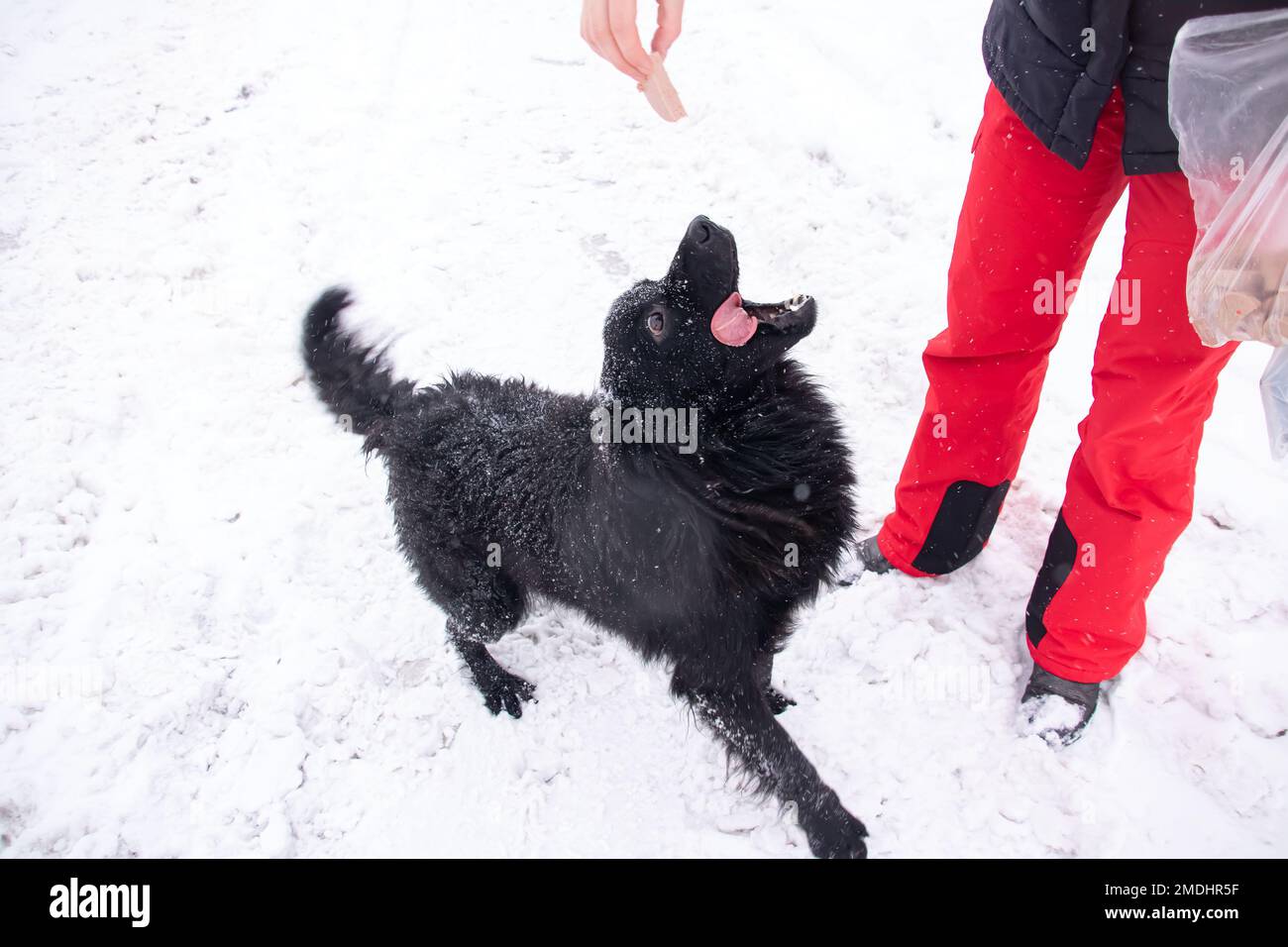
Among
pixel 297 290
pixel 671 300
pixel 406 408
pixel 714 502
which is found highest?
pixel 671 300

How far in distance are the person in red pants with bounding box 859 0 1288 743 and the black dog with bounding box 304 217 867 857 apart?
0.63 metres

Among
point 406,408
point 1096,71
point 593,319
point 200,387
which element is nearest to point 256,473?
point 200,387

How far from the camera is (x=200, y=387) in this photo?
370 centimetres

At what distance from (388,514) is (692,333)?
1.93 metres

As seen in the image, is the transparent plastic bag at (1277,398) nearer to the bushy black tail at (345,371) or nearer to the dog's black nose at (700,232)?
the dog's black nose at (700,232)

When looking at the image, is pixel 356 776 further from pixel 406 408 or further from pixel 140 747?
pixel 406 408

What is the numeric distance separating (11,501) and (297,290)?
1.80 metres

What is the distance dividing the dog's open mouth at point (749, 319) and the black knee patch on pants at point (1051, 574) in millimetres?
1117

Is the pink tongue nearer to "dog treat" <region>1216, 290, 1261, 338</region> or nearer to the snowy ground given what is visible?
"dog treat" <region>1216, 290, 1261, 338</region>

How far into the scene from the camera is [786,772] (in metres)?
2.19

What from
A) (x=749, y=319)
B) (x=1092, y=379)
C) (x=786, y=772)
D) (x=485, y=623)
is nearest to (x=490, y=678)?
(x=485, y=623)

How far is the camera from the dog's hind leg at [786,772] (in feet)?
7.13

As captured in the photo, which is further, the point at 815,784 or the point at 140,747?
the point at 140,747
